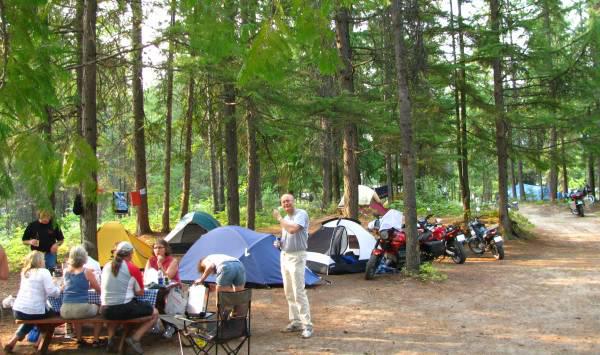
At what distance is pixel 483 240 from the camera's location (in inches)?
500

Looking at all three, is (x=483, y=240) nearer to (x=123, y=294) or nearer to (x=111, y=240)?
(x=111, y=240)

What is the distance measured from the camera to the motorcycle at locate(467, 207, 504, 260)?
39.9 ft

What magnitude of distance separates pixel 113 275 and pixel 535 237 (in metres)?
13.7

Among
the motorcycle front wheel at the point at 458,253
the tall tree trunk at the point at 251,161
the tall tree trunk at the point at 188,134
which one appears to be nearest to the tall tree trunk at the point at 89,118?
the tall tree trunk at the point at 188,134

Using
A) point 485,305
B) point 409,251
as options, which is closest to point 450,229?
point 409,251

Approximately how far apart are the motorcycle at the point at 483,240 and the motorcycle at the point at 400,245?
3.95ft

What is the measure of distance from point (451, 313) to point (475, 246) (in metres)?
6.21

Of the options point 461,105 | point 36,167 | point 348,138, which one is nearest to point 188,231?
point 348,138

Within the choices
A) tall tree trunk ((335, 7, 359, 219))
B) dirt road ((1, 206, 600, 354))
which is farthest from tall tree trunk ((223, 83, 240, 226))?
dirt road ((1, 206, 600, 354))

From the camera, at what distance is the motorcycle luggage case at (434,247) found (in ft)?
35.0

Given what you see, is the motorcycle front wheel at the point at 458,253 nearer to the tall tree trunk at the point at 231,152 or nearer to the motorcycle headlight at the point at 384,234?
the motorcycle headlight at the point at 384,234

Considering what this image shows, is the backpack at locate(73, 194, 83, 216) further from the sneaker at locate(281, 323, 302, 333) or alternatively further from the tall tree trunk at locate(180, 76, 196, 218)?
the sneaker at locate(281, 323, 302, 333)

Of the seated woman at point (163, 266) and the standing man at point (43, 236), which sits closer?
the seated woman at point (163, 266)

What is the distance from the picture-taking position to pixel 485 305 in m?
7.56
